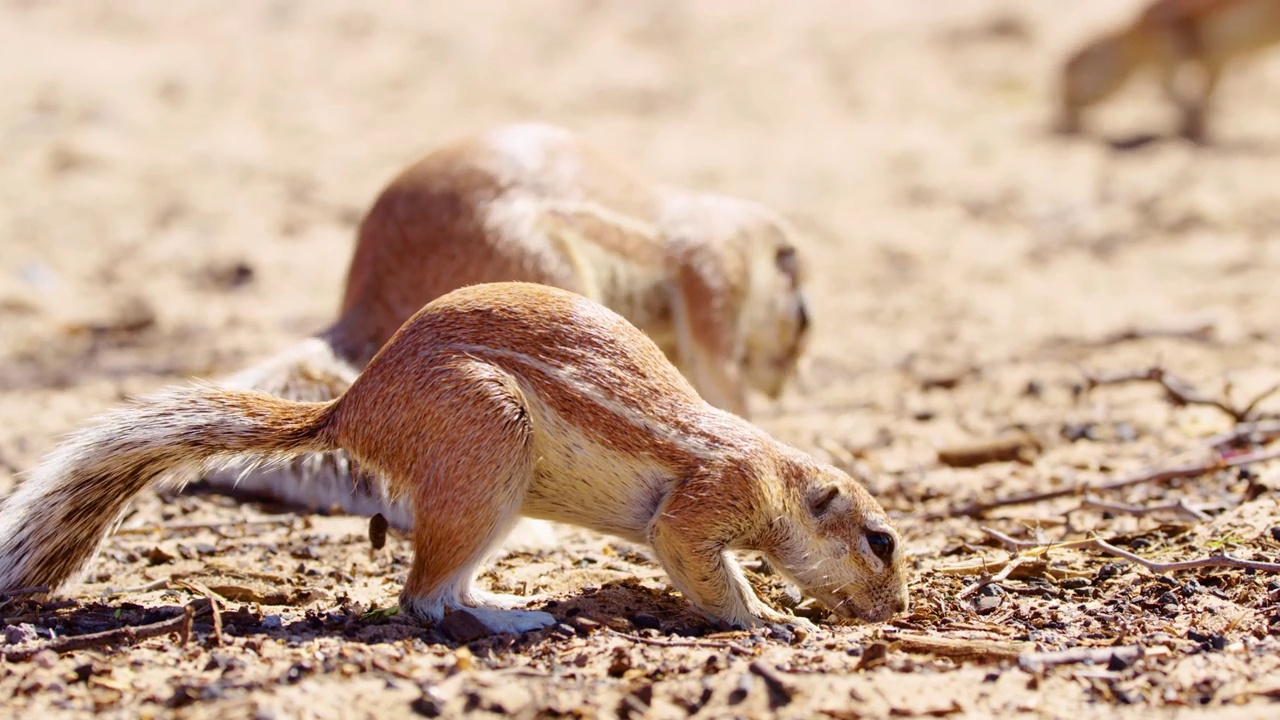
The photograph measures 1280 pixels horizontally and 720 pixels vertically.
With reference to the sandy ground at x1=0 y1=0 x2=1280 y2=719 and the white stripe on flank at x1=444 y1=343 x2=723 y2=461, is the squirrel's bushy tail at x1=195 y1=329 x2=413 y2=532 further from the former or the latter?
the white stripe on flank at x1=444 y1=343 x2=723 y2=461

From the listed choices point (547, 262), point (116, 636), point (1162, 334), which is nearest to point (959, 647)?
point (116, 636)

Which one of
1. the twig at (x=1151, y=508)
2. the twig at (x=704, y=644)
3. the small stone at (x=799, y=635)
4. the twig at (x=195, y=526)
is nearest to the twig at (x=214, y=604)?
the twig at (x=195, y=526)

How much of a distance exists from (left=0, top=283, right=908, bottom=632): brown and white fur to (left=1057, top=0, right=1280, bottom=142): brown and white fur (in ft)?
31.5

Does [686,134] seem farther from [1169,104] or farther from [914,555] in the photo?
[914,555]

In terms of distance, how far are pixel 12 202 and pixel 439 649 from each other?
6.75m

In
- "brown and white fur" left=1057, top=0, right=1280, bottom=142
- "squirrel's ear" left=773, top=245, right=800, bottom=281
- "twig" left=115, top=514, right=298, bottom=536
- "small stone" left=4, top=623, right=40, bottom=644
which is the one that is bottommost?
"twig" left=115, top=514, right=298, bottom=536

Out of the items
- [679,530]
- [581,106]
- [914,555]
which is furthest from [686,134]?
[679,530]

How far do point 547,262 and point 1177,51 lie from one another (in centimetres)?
1018

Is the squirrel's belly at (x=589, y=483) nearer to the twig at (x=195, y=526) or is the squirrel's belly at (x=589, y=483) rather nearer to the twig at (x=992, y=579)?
the twig at (x=992, y=579)

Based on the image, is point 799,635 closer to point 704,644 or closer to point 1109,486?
point 704,644

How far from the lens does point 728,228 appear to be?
19.1ft

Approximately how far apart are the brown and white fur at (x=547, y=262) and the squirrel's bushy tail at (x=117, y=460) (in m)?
0.79

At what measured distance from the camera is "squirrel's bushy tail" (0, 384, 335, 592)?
3.53 m

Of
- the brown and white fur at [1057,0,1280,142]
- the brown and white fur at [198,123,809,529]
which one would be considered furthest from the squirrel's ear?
the brown and white fur at [1057,0,1280,142]
